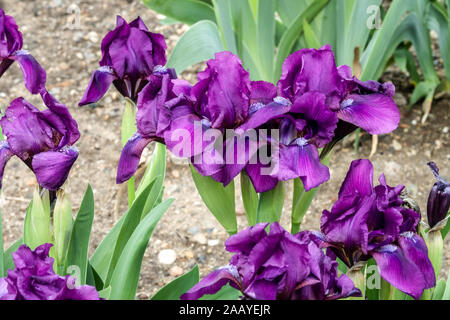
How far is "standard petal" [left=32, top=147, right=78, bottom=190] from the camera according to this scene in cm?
108

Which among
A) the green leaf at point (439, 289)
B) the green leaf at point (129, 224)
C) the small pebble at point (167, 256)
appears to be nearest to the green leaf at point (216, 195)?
the green leaf at point (129, 224)

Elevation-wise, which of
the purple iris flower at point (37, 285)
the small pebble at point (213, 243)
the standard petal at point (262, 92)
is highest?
the standard petal at point (262, 92)

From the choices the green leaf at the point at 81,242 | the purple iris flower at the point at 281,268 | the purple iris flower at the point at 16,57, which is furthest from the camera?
the purple iris flower at the point at 16,57

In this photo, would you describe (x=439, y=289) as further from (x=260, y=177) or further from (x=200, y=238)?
(x=200, y=238)

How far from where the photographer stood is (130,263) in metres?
1.18

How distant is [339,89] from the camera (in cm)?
107

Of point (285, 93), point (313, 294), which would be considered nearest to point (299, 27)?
point (285, 93)

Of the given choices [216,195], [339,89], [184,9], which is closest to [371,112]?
[339,89]

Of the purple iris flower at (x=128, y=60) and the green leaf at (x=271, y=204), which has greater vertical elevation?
the purple iris flower at (x=128, y=60)

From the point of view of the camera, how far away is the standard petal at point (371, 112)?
1.06 metres

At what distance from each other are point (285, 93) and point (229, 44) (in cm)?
107

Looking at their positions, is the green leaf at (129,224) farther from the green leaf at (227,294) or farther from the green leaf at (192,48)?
the green leaf at (192,48)

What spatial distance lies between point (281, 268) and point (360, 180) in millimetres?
228

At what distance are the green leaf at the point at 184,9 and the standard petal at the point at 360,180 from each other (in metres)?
1.30
